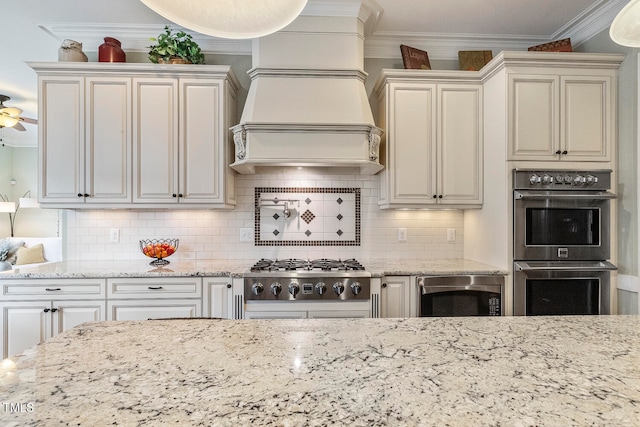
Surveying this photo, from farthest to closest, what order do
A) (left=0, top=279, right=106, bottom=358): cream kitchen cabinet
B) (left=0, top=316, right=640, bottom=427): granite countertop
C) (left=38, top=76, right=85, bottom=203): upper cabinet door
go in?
(left=38, top=76, right=85, bottom=203): upper cabinet door < (left=0, top=279, right=106, bottom=358): cream kitchen cabinet < (left=0, top=316, right=640, bottom=427): granite countertop

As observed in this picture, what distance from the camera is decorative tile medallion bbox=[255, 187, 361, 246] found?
121 inches

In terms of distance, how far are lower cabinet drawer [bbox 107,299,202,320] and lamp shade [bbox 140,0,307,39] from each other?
6.25 ft

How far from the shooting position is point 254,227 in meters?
3.08

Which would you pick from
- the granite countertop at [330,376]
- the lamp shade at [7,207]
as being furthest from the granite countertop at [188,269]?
the lamp shade at [7,207]

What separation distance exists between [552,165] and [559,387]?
2258 mm

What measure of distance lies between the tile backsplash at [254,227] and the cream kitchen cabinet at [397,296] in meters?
0.61

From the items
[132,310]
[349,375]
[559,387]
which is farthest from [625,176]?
[132,310]

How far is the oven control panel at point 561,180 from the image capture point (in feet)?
8.00

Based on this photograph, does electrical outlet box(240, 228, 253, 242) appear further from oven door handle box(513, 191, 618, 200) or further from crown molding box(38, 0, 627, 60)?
oven door handle box(513, 191, 618, 200)

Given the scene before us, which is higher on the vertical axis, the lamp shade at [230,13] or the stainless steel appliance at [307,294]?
the lamp shade at [230,13]

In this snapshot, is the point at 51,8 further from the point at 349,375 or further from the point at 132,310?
the point at 349,375

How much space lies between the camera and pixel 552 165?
8.17 ft

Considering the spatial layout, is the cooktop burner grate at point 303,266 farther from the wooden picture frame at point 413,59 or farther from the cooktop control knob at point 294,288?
the wooden picture frame at point 413,59

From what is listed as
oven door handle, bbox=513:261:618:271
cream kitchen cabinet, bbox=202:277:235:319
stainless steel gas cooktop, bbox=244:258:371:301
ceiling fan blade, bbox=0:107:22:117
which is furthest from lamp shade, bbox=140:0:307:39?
ceiling fan blade, bbox=0:107:22:117
